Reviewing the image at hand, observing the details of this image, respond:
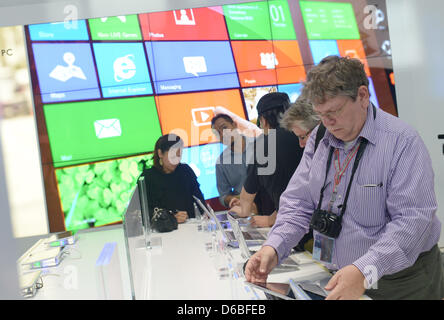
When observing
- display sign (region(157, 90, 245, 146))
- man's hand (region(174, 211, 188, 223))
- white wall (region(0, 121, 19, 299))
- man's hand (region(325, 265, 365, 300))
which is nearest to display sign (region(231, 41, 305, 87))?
display sign (region(157, 90, 245, 146))

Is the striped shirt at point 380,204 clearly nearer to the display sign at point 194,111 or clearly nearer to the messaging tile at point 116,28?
the display sign at point 194,111

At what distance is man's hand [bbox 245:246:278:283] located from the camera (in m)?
1.37

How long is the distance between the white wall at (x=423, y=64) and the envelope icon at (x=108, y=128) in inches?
129

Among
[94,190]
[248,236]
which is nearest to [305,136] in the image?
[248,236]

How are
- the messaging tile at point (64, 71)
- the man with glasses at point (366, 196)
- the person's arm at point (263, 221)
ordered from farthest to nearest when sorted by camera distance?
the messaging tile at point (64, 71) < the person's arm at point (263, 221) < the man with glasses at point (366, 196)

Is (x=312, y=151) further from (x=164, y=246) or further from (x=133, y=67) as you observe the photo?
(x=133, y=67)

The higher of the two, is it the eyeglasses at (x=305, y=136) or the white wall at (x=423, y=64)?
the white wall at (x=423, y=64)

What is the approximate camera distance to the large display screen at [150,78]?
14.8ft

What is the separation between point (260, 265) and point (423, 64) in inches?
157

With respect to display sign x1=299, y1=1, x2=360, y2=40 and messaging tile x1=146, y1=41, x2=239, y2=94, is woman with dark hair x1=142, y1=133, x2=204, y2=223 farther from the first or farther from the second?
display sign x1=299, y1=1, x2=360, y2=40

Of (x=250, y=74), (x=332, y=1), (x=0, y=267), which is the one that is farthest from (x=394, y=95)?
(x=0, y=267)

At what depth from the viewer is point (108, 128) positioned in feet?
15.1

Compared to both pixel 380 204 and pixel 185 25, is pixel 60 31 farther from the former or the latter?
pixel 380 204

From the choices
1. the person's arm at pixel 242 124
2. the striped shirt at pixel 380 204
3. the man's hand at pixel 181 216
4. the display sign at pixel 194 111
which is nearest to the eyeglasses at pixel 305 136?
the striped shirt at pixel 380 204
